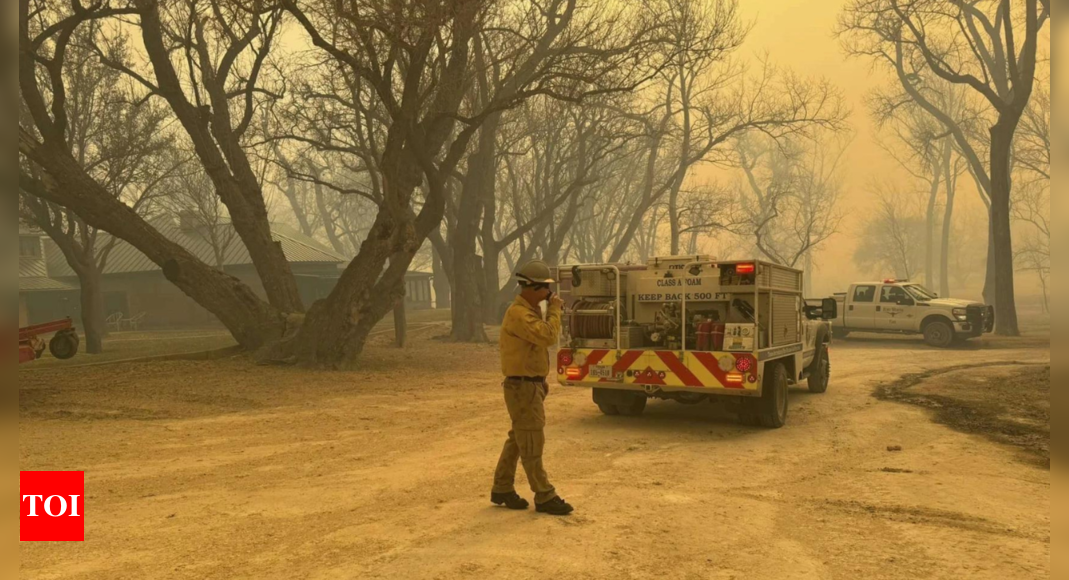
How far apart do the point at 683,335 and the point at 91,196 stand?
12466 mm

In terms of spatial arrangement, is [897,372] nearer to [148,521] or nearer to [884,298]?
[884,298]

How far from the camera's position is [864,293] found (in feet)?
89.6

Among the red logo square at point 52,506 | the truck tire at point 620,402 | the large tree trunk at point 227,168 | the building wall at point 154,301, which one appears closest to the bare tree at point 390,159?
the large tree trunk at point 227,168

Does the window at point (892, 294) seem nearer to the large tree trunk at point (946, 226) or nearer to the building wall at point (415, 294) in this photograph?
the building wall at point (415, 294)

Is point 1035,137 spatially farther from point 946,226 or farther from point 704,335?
point 704,335

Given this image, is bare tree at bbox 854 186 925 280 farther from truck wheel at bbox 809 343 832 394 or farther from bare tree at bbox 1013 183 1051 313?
truck wheel at bbox 809 343 832 394

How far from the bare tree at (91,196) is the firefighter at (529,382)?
Answer: 1155 centimetres

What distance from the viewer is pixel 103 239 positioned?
1900 inches

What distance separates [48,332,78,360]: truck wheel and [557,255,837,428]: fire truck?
10.9 meters

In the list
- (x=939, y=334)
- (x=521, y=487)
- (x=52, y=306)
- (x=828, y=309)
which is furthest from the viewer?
(x=52, y=306)

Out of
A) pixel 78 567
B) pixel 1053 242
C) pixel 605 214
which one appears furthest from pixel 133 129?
pixel 605 214

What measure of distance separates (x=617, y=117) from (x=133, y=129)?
18037 mm

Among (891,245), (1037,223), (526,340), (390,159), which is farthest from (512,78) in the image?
(891,245)

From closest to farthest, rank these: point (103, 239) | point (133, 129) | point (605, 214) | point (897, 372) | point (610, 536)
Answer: point (610, 536) < point (897, 372) < point (133, 129) < point (103, 239) < point (605, 214)
